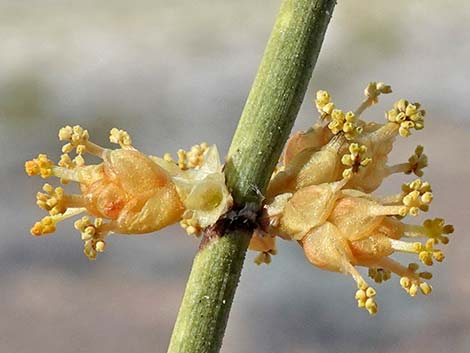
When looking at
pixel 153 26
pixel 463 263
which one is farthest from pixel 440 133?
pixel 153 26

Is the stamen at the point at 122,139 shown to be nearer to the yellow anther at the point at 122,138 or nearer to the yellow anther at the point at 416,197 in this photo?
the yellow anther at the point at 122,138

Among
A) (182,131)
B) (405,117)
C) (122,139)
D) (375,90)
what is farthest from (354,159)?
(182,131)

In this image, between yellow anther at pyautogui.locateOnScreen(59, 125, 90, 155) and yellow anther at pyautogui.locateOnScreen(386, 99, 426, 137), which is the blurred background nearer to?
yellow anther at pyautogui.locateOnScreen(386, 99, 426, 137)

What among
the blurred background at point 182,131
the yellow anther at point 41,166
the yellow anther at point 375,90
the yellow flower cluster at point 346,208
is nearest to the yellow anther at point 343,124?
the yellow flower cluster at point 346,208

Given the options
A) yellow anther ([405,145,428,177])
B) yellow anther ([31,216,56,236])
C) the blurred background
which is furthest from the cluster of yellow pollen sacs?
the blurred background

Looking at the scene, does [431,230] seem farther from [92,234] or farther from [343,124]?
[92,234]

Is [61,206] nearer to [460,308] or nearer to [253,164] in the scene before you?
[253,164]
